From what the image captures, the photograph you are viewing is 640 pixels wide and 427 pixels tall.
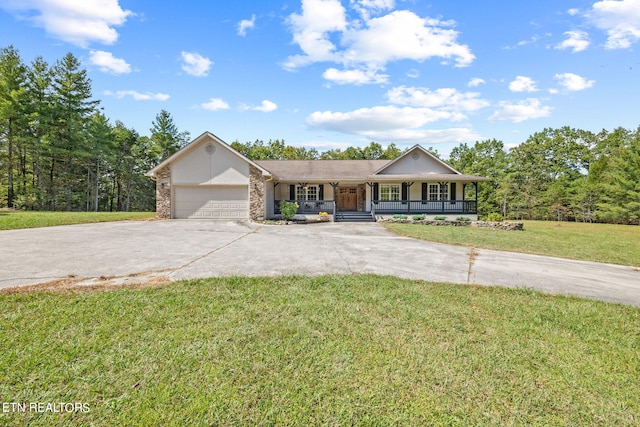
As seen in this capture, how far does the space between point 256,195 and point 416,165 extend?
11.6 m

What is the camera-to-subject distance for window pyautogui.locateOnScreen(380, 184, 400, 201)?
20562 mm

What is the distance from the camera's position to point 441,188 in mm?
20234

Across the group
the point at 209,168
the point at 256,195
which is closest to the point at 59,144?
the point at 209,168

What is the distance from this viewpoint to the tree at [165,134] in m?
37.6

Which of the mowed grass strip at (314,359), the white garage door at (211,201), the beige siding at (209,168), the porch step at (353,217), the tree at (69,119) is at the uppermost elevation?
the tree at (69,119)

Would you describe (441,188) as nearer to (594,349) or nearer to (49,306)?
(594,349)

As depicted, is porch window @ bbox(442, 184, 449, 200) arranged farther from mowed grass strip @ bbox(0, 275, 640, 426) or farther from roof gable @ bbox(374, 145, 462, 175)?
mowed grass strip @ bbox(0, 275, 640, 426)

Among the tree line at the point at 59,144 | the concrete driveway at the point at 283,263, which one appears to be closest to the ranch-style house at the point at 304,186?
the concrete driveway at the point at 283,263

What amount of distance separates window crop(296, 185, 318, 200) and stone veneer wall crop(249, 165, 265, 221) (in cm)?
400

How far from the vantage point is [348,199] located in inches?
860

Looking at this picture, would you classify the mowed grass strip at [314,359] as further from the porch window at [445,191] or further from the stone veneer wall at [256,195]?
the porch window at [445,191]

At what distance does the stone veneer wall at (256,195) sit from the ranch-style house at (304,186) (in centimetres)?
6

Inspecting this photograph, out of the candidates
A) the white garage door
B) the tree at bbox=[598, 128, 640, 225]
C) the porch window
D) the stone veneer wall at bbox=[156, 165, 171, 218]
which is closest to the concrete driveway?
the stone veneer wall at bbox=[156, 165, 171, 218]

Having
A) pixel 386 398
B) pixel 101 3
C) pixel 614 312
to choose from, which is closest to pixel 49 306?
pixel 386 398
